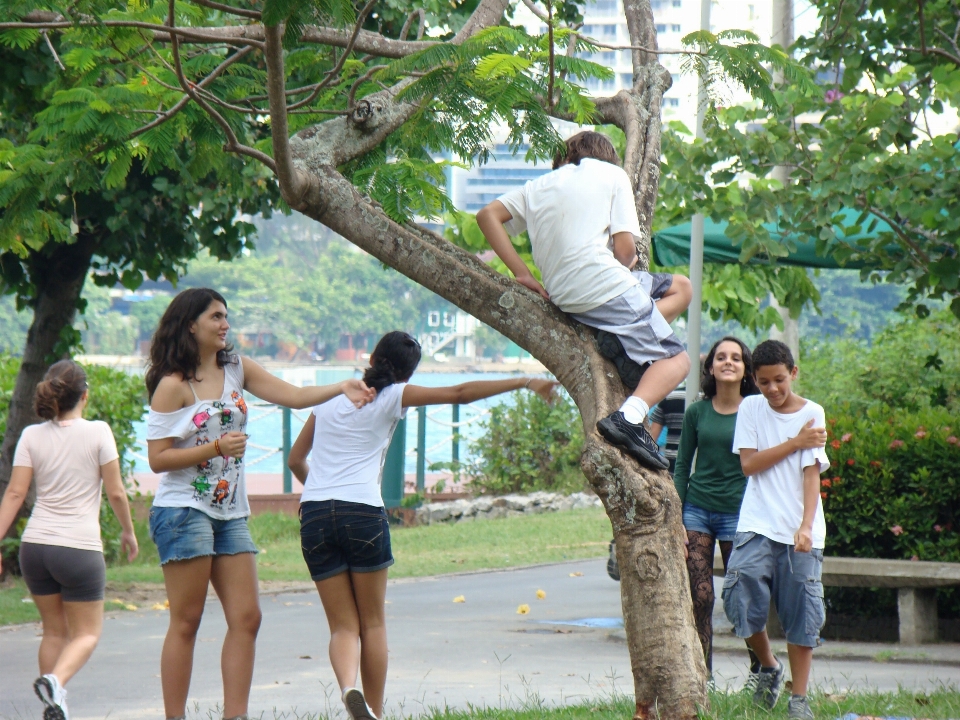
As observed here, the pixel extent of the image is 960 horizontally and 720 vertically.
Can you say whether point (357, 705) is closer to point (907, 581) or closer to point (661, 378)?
point (661, 378)

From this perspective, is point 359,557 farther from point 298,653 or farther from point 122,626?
point 122,626

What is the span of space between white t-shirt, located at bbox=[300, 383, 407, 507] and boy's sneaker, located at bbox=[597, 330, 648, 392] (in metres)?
1.07

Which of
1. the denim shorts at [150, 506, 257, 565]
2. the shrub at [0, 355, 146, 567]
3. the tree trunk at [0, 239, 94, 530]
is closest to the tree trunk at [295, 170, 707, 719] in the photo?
the denim shorts at [150, 506, 257, 565]

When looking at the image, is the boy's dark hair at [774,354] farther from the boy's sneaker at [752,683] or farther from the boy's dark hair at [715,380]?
the boy's sneaker at [752,683]

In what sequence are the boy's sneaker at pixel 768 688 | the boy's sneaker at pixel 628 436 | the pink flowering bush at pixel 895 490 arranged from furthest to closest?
1. the pink flowering bush at pixel 895 490
2. the boy's sneaker at pixel 768 688
3. the boy's sneaker at pixel 628 436

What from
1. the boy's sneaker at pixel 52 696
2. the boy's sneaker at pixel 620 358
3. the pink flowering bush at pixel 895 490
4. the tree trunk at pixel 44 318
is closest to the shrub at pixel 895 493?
the pink flowering bush at pixel 895 490

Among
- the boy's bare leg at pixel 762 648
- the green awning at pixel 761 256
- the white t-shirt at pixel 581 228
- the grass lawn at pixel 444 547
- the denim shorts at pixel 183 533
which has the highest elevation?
the green awning at pixel 761 256

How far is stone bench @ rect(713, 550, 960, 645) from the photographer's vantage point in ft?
24.1

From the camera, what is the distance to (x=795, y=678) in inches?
201

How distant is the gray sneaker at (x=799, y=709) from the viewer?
4918 millimetres

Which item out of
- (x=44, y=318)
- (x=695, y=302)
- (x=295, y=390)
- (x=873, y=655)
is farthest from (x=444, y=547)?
(x=295, y=390)

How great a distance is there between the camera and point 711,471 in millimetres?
6129

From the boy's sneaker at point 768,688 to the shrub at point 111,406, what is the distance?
695 cm

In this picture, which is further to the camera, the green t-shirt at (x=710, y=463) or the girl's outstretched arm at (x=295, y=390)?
the green t-shirt at (x=710, y=463)
